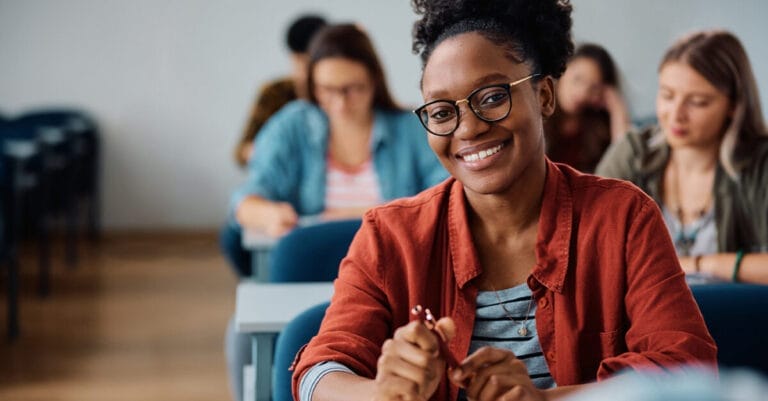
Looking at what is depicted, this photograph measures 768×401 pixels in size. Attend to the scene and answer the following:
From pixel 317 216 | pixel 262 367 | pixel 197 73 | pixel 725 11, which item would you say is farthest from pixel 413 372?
pixel 197 73

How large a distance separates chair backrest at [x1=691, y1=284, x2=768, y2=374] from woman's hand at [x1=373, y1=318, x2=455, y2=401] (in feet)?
2.03

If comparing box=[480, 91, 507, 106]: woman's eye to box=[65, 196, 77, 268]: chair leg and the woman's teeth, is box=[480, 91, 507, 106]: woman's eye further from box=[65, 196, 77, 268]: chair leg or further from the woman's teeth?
box=[65, 196, 77, 268]: chair leg

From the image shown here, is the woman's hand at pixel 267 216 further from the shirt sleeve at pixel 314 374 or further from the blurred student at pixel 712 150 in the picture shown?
the shirt sleeve at pixel 314 374

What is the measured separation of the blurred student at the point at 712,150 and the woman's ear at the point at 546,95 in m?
1.00

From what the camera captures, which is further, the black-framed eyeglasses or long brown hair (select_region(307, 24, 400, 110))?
long brown hair (select_region(307, 24, 400, 110))

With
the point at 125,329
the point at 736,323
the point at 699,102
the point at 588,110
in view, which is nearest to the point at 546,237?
the point at 736,323

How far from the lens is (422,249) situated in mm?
1507

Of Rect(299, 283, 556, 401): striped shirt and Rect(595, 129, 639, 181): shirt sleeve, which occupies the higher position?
Rect(595, 129, 639, 181): shirt sleeve

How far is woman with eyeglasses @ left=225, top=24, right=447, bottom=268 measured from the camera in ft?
11.1

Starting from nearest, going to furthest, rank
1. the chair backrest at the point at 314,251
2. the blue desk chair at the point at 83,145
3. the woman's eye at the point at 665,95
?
the chair backrest at the point at 314,251
the woman's eye at the point at 665,95
the blue desk chair at the point at 83,145

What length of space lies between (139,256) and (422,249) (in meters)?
5.24

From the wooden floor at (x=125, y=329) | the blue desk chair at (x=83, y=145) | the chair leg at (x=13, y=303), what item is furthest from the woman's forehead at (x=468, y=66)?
the blue desk chair at (x=83, y=145)

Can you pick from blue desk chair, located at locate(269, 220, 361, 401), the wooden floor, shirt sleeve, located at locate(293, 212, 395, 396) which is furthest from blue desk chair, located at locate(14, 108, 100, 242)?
shirt sleeve, located at locate(293, 212, 395, 396)

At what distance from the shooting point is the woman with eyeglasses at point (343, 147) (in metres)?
3.38
